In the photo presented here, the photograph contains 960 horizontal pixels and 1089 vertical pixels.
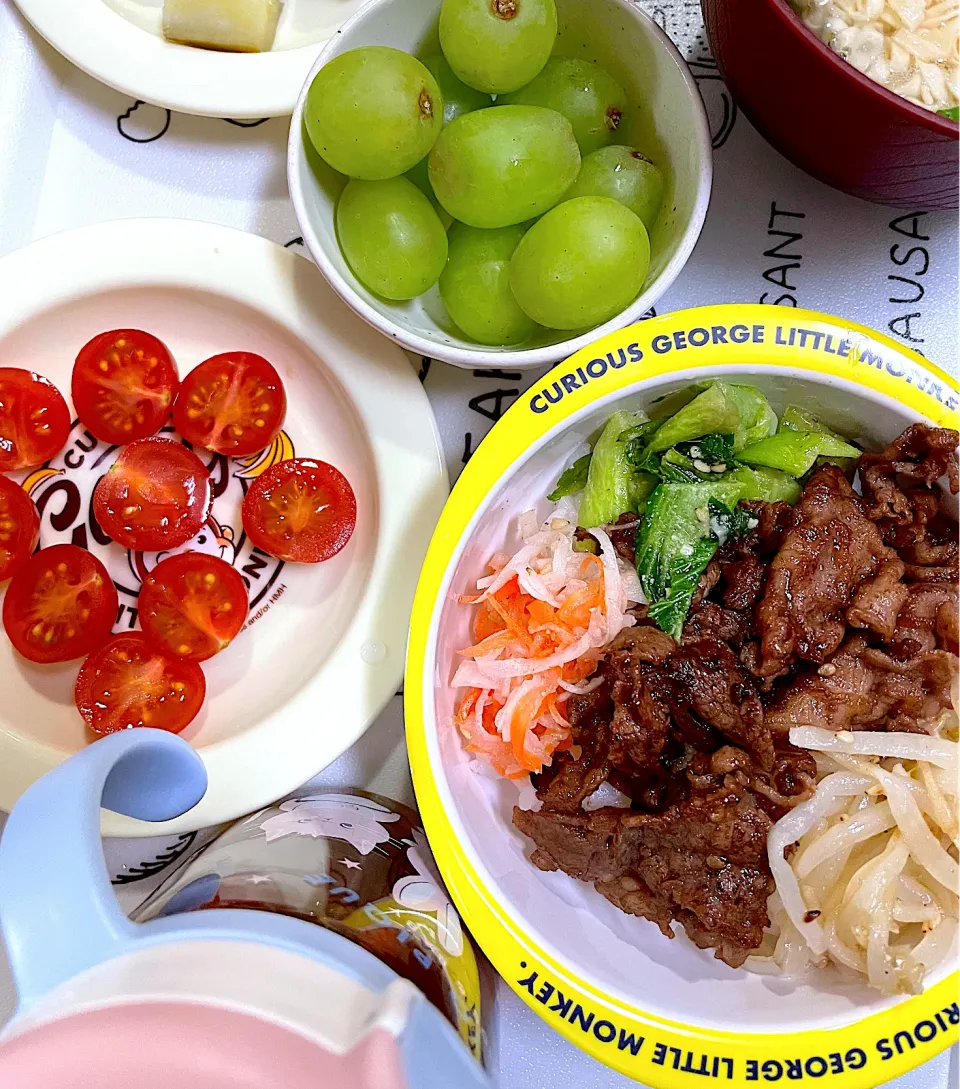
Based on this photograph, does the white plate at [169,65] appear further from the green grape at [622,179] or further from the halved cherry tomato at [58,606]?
the halved cherry tomato at [58,606]

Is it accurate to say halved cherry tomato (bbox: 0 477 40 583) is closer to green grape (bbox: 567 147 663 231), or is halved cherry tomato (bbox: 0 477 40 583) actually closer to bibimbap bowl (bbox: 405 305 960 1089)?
bibimbap bowl (bbox: 405 305 960 1089)

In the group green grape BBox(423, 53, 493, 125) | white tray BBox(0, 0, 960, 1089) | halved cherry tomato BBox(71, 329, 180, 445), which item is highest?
green grape BBox(423, 53, 493, 125)

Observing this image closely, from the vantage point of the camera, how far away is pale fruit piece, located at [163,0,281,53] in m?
1.22

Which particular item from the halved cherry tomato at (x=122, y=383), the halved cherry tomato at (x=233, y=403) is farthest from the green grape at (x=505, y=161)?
the halved cherry tomato at (x=122, y=383)

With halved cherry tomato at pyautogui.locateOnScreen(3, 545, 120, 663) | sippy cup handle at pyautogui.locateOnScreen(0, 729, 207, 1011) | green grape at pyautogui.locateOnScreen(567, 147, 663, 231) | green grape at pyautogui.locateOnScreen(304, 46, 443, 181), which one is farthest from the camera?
halved cherry tomato at pyautogui.locateOnScreen(3, 545, 120, 663)

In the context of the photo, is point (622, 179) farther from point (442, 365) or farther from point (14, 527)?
point (14, 527)

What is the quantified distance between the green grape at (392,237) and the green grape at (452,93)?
0.11 m

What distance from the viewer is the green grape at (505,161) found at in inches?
39.9

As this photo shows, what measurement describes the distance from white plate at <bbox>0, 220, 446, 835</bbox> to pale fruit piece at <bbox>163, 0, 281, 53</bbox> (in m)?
0.25

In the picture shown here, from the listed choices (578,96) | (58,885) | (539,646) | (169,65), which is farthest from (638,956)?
(169,65)

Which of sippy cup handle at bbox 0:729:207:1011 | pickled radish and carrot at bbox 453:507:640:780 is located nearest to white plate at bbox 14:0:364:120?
pickled radish and carrot at bbox 453:507:640:780

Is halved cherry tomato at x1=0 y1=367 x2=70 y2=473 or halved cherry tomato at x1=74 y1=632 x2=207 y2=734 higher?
halved cherry tomato at x1=0 y1=367 x2=70 y2=473

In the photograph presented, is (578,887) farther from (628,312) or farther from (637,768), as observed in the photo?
(628,312)

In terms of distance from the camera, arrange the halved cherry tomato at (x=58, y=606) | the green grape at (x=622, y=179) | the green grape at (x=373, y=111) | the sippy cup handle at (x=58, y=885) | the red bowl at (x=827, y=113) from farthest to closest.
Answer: the halved cherry tomato at (x=58, y=606) → the green grape at (x=622, y=179) → the green grape at (x=373, y=111) → the red bowl at (x=827, y=113) → the sippy cup handle at (x=58, y=885)
